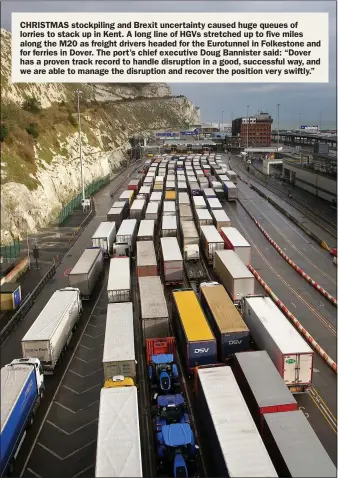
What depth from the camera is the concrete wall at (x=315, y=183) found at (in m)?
72.3

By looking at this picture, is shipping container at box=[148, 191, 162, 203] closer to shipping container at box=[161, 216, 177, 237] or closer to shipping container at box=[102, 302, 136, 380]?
shipping container at box=[161, 216, 177, 237]

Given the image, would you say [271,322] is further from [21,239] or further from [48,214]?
[48,214]

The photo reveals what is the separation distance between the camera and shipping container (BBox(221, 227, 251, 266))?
41.4m

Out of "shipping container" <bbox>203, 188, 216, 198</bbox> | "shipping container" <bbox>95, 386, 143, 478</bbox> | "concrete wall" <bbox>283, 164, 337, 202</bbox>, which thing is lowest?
"shipping container" <bbox>95, 386, 143, 478</bbox>

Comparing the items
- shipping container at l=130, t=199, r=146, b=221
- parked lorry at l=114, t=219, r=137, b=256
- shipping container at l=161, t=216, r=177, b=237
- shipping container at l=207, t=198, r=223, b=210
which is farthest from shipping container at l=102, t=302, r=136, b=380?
shipping container at l=207, t=198, r=223, b=210

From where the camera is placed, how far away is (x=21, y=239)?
5191cm

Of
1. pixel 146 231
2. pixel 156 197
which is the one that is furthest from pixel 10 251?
pixel 156 197

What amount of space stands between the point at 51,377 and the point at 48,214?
131 ft

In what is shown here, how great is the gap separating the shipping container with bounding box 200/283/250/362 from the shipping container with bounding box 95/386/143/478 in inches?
313

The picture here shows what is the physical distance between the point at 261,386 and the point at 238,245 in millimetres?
22285

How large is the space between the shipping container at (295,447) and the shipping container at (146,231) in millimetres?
30768

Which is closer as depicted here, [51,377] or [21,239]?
[51,377]

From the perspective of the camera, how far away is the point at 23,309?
34969 millimetres

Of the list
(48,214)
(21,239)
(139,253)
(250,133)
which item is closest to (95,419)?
(139,253)
